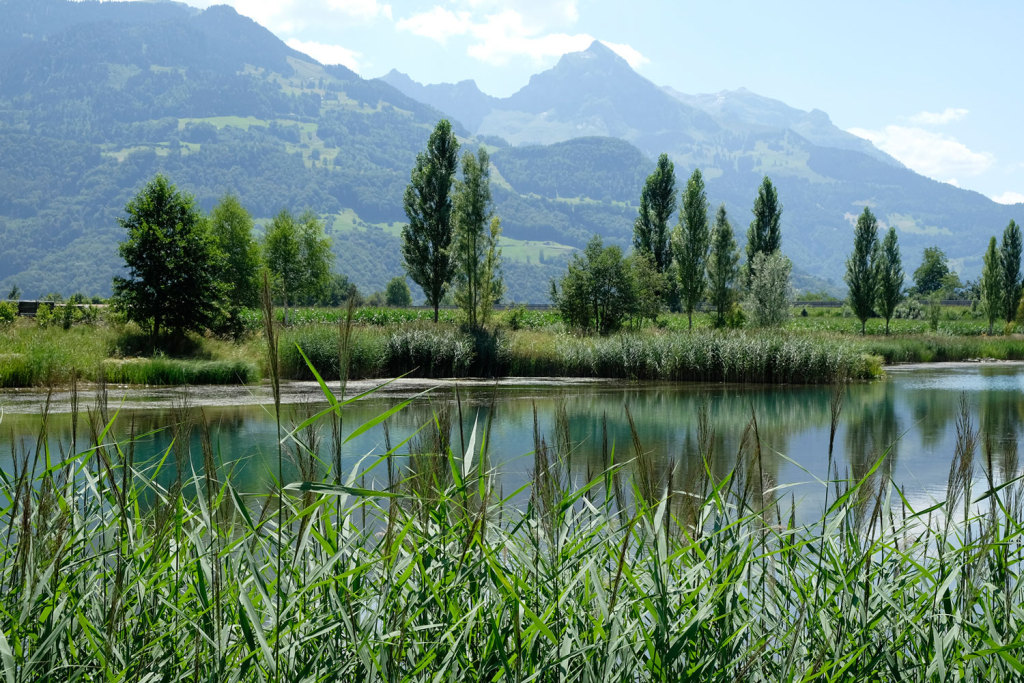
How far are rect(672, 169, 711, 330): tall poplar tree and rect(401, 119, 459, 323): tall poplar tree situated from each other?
10.7 m

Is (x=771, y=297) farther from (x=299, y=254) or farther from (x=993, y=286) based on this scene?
(x=299, y=254)

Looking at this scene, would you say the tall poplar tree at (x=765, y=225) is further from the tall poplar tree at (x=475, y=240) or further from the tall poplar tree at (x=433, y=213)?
the tall poplar tree at (x=475, y=240)

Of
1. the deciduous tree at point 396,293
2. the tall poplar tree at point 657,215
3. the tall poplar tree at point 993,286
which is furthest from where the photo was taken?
the deciduous tree at point 396,293

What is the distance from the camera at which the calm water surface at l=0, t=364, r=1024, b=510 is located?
325 inches

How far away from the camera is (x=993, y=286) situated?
142 ft

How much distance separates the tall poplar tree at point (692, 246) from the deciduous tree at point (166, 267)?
20.3 m

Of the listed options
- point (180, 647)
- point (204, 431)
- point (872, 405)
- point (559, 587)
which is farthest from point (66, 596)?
point (872, 405)

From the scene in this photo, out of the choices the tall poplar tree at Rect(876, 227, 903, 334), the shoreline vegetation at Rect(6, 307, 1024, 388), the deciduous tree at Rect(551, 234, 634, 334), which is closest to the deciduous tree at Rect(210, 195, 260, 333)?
the deciduous tree at Rect(551, 234, 634, 334)

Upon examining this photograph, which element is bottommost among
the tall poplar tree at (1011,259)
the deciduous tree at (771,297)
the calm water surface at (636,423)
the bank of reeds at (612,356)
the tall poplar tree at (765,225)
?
the calm water surface at (636,423)

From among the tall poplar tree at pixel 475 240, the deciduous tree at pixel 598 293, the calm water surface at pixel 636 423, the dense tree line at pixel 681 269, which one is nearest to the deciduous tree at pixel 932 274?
the dense tree line at pixel 681 269

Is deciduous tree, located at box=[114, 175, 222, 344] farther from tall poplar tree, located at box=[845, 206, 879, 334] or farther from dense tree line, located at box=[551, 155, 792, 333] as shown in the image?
tall poplar tree, located at box=[845, 206, 879, 334]

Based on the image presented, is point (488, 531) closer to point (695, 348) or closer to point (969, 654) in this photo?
point (969, 654)

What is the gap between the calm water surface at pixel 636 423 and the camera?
8258mm

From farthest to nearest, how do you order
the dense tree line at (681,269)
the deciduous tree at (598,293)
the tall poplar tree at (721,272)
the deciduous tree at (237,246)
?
the deciduous tree at (237,246) → the tall poplar tree at (721,272) → the dense tree line at (681,269) → the deciduous tree at (598,293)
